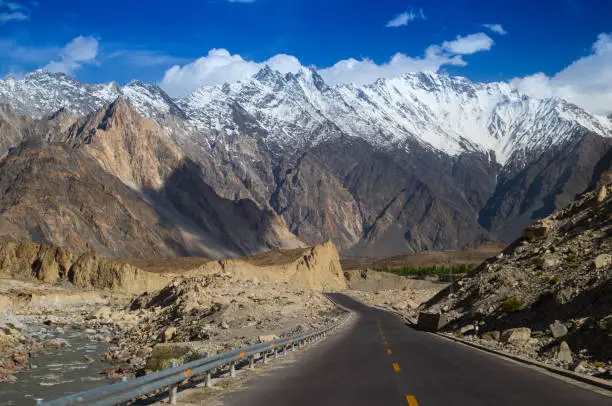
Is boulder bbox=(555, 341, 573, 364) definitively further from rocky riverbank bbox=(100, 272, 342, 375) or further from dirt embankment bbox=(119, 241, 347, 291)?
dirt embankment bbox=(119, 241, 347, 291)

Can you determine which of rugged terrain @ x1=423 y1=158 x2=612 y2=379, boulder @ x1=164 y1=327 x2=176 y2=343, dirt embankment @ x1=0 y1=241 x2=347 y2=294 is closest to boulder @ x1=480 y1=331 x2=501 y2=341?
rugged terrain @ x1=423 y1=158 x2=612 y2=379

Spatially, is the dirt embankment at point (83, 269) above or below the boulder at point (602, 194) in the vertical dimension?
below

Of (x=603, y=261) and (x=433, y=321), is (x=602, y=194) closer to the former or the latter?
(x=433, y=321)

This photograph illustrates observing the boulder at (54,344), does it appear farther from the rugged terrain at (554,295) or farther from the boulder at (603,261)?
the boulder at (603,261)

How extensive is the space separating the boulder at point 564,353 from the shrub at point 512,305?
1027 cm

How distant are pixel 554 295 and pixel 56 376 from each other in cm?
2327

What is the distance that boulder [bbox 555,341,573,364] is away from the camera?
75.1 ft

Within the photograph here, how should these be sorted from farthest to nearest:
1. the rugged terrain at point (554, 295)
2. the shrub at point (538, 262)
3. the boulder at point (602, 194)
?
the boulder at point (602, 194)
the shrub at point (538, 262)
the rugged terrain at point (554, 295)

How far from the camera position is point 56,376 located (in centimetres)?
3181

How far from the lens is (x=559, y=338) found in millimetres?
25828

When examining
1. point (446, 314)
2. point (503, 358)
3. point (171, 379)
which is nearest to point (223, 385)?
point (171, 379)

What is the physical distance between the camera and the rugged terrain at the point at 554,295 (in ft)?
79.5

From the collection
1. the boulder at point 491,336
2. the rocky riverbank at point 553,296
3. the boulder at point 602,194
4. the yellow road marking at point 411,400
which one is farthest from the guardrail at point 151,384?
the boulder at point 602,194

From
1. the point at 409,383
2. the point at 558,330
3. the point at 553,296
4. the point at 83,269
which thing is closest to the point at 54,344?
the point at 553,296
